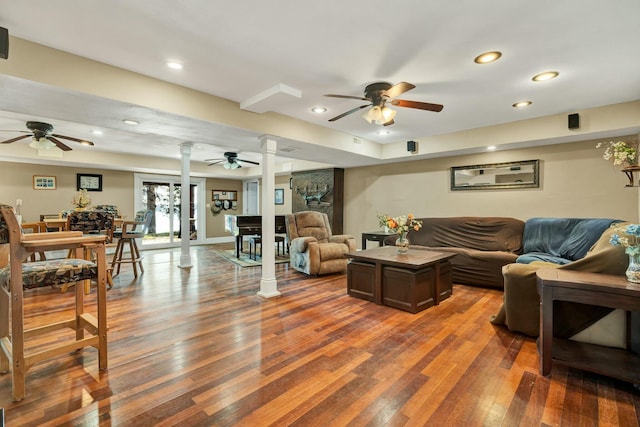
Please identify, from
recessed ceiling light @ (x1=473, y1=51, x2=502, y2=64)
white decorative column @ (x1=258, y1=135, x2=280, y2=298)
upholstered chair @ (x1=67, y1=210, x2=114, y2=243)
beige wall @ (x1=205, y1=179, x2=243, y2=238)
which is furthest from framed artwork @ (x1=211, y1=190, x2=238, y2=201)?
recessed ceiling light @ (x1=473, y1=51, x2=502, y2=64)

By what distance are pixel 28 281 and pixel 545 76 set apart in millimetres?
4616

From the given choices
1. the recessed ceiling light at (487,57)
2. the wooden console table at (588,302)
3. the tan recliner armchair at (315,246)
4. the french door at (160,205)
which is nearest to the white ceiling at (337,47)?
the recessed ceiling light at (487,57)

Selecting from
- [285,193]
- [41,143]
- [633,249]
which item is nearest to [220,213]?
[285,193]

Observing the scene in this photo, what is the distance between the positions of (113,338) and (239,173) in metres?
7.25

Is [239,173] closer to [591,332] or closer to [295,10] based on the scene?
[295,10]

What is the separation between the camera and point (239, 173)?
946 cm

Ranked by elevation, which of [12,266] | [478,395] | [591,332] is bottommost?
[478,395]

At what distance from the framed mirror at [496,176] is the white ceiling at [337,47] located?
4.20ft

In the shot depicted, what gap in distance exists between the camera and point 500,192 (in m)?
5.19

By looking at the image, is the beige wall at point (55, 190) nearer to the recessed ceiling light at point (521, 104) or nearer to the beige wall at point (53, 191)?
the beige wall at point (53, 191)

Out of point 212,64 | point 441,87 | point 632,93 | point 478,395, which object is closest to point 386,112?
point 441,87

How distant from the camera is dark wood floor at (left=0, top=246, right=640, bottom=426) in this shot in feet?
5.51

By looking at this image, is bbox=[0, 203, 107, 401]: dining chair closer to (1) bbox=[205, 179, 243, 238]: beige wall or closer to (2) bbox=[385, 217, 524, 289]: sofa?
(2) bbox=[385, 217, 524, 289]: sofa

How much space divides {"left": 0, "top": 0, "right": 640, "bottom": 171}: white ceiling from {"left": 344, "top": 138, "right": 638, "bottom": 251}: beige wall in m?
1.06
